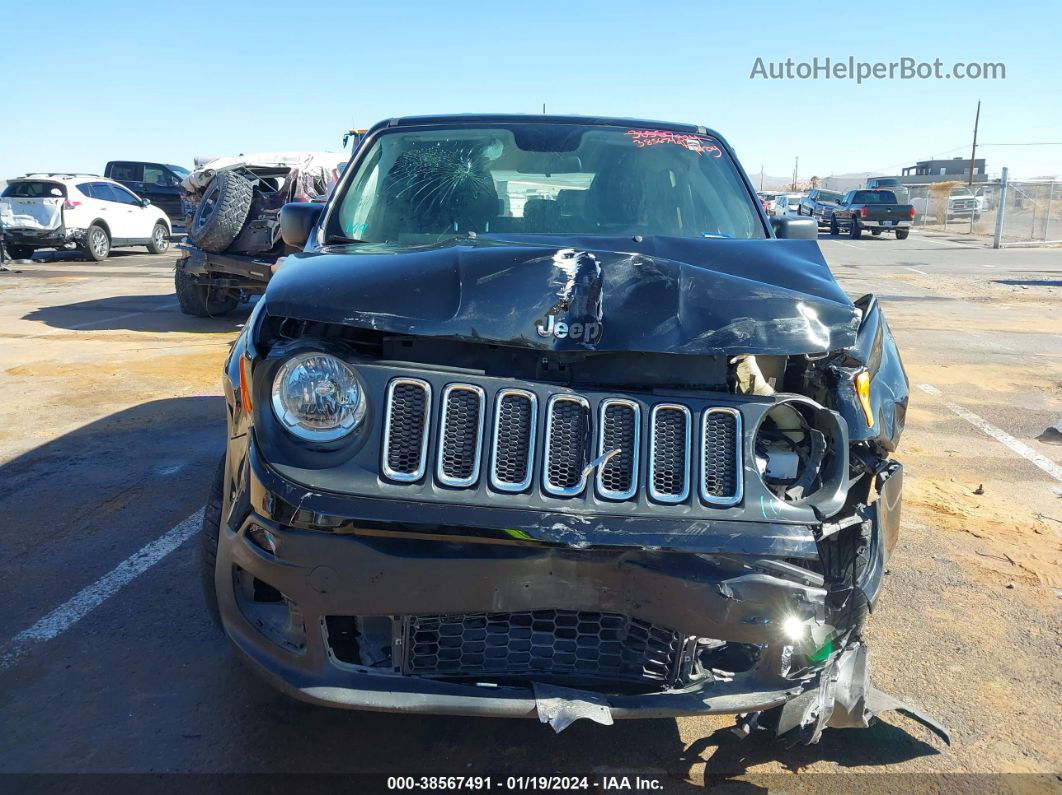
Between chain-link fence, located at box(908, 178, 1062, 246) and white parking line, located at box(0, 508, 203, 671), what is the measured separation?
86.0 feet

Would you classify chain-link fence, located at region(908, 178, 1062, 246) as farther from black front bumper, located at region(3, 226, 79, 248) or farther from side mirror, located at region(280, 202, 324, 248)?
side mirror, located at region(280, 202, 324, 248)

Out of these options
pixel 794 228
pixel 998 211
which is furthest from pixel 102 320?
pixel 998 211

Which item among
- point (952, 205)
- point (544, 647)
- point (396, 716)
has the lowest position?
point (396, 716)

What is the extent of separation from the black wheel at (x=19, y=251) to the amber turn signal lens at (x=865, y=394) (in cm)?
1892

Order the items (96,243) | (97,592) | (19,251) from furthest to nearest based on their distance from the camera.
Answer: (19,251) → (96,243) → (97,592)

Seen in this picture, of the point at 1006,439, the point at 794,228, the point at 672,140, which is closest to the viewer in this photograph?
the point at 794,228

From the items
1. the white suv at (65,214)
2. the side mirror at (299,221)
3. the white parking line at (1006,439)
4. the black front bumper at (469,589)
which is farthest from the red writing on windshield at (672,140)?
the white suv at (65,214)

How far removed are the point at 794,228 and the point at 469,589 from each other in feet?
8.43

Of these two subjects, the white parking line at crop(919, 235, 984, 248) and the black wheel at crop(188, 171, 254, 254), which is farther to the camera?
the white parking line at crop(919, 235, 984, 248)

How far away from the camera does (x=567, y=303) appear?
7.57 feet

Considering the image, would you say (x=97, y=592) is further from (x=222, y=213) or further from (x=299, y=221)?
(x=222, y=213)

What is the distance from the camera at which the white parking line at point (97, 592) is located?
323cm

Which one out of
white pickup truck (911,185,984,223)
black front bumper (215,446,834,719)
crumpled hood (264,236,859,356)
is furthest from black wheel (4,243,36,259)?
white pickup truck (911,185,984,223)

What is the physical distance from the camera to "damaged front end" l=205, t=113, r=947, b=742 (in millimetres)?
2119
